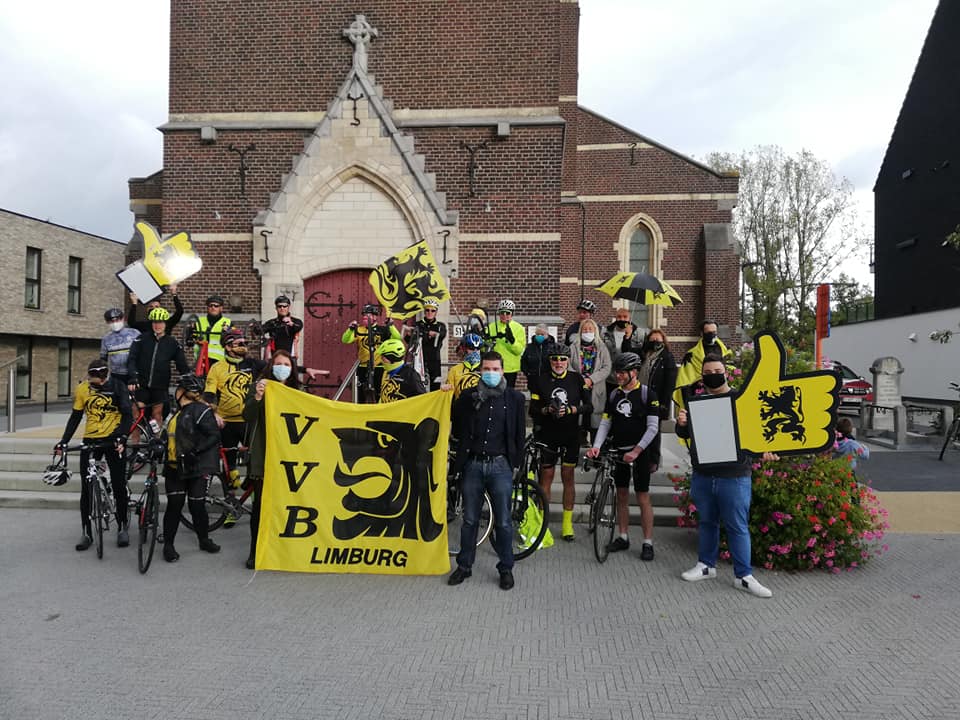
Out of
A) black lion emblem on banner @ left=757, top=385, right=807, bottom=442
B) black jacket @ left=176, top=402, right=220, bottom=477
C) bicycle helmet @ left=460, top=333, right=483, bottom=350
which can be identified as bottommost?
black jacket @ left=176, top=402, right=220, bottom=477

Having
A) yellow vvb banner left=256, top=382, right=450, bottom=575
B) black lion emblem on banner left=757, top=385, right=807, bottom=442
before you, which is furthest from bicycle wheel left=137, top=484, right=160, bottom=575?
black lion emblem on banner left=757, top=385, right=807, bottom=442

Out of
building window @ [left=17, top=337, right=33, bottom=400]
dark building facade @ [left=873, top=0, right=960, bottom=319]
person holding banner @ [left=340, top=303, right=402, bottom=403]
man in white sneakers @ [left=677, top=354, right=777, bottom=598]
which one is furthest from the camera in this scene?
building window @ [left=17, top=337, right=33, bottom=400]

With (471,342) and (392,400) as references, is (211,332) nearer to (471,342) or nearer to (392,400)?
(392,400)

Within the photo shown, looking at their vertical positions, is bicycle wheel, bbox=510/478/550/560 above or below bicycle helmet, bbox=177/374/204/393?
below

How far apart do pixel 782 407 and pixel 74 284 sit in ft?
101

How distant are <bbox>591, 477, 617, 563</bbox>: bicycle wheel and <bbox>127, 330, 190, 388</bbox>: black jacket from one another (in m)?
5.27

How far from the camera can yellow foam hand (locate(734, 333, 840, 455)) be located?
5.22m

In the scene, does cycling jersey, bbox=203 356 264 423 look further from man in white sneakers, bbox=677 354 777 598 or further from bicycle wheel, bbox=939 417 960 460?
bicycle wheel, bbox=939 417 960 460

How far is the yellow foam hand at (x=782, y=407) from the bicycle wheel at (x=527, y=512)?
197cm

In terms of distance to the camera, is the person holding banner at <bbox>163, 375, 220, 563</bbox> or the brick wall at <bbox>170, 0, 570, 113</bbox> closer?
the person holding banner at <bbox>163, 375, 220, 563</bbox>

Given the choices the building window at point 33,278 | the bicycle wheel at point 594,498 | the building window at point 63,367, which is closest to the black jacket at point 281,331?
the bicycle wheel at point 594,498

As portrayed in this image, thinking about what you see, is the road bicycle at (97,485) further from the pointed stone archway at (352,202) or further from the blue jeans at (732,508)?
the pointed stone archway at (352,202)

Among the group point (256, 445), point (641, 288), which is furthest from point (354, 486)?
point (641, 288)

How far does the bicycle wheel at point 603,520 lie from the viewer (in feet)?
20.1
